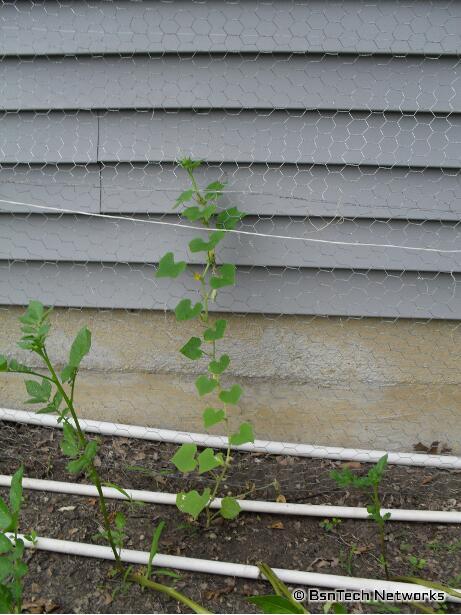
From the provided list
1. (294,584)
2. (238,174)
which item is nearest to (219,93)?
(238,174)

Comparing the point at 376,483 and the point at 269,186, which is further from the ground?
the point at 269,186

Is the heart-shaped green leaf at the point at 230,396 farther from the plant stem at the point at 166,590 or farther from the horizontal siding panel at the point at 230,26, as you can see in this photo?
the horizontal siding panel at the point at 230,26

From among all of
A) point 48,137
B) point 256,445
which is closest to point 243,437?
point 256,445

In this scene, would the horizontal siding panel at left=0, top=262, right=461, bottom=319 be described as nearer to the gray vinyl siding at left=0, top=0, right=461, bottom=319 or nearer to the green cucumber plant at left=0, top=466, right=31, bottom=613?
the gray vinyl siding at left=0, top=0, right=461, bottom=319

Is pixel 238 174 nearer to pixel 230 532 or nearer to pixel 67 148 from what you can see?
pixel 67 148

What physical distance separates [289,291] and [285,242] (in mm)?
196

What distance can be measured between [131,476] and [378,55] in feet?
5.85

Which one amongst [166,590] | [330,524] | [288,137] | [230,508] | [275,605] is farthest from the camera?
[288,137]

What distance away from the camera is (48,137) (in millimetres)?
2391

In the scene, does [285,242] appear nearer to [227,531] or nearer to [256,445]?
[256,445]

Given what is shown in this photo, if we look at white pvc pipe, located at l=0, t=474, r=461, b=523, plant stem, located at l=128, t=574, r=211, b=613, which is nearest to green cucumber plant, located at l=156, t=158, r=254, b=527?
white pvc pipe, located at l=0, t=474, r=461, b=523

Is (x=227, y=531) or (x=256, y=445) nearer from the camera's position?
(x=227, y=531)

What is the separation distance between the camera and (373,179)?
2291mm

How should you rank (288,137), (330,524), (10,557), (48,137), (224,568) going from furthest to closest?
(48,137) < (288,137) < (330,524) < (224,568) < (10,557)
